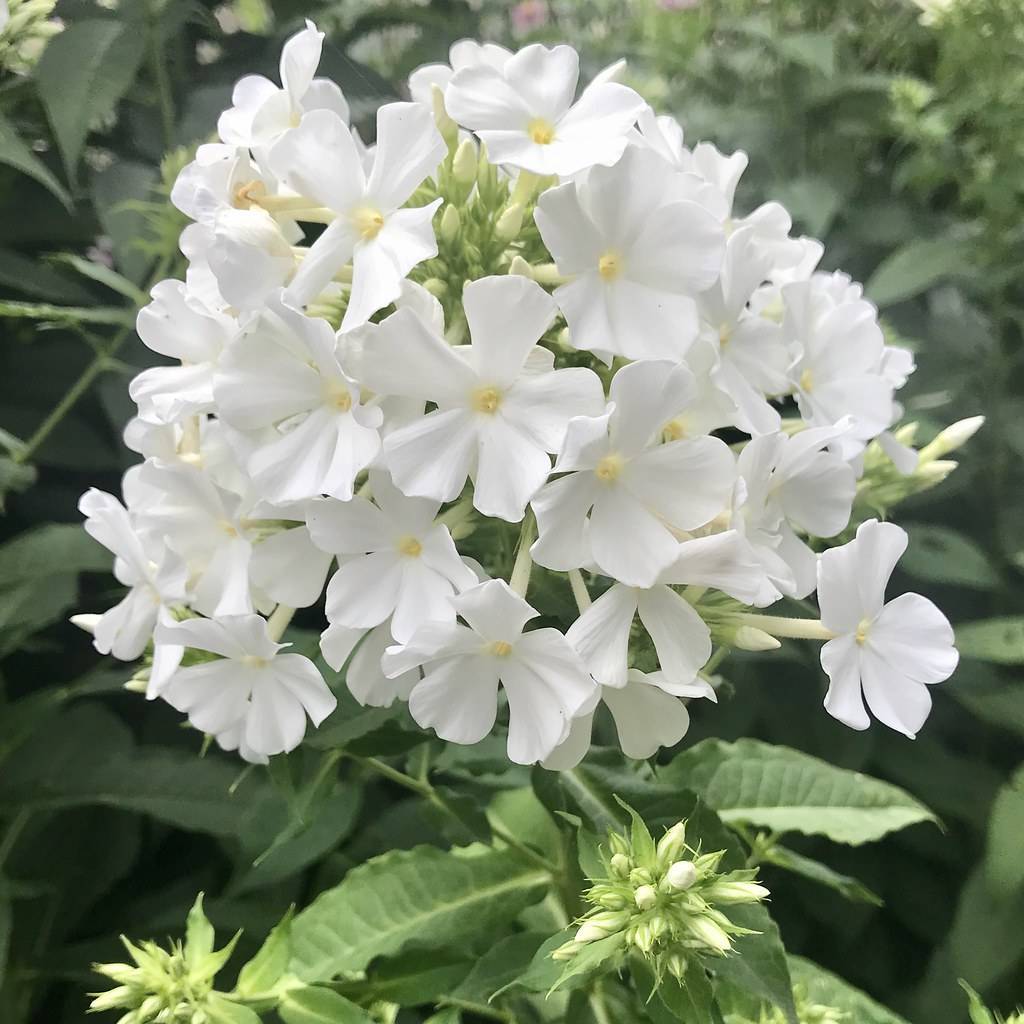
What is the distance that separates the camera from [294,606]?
0.45 metres

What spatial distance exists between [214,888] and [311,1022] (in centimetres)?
42

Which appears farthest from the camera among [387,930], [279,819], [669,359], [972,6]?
[972,6]

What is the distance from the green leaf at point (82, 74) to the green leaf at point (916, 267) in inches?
28.3

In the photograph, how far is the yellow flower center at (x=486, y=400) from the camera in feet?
1.27

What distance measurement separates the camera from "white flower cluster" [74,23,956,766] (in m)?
0.38

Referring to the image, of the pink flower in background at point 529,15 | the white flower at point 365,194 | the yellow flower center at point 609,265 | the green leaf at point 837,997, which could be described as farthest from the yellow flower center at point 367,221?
the pink flower in background at point 529,15

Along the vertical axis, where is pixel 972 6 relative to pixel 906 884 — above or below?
above

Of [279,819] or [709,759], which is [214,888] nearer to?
[279,819]

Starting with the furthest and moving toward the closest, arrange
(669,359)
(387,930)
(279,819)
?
(279,819) → (387,930) → (669,359)

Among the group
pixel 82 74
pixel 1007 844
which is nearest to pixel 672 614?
pixel 1007 844

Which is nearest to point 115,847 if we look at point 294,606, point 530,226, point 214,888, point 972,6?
point 214,888

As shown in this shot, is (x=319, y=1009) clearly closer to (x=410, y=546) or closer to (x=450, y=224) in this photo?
(x=410, y=546)

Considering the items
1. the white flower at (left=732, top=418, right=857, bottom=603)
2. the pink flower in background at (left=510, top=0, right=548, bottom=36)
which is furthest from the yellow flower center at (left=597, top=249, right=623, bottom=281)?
the pink flower in background at (left=510, top=0, right=548, bottom=36)

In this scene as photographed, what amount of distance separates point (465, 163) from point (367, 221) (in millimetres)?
84
